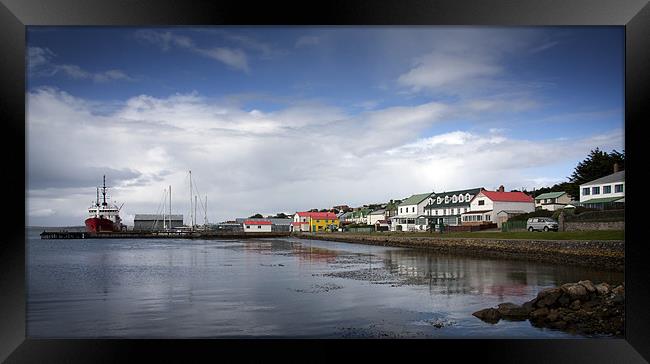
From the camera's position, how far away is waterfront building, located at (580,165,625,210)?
14852 millimetres

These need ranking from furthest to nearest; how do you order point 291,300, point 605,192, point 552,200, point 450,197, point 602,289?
point 450,197 < point 552,200 < point 605,192 < point 291,300 < point 602,289

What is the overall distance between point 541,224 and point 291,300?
41.9 feet

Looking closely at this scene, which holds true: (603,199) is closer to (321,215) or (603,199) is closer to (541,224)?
(541,224)

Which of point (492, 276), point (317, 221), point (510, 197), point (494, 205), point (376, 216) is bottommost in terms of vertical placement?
point (317, 221)

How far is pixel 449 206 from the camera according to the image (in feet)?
96.0

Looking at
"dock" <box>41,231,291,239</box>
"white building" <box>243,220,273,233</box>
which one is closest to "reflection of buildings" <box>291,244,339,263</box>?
"dock" <box>41,231,291,239</box>

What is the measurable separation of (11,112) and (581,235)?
48.0 feet

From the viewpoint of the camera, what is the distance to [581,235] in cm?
1343

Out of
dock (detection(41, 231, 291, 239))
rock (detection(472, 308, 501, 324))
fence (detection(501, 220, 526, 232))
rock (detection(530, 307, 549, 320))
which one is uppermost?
fence (detection(501, 220, 526, 232))

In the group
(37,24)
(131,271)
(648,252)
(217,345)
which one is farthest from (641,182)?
(131,271)

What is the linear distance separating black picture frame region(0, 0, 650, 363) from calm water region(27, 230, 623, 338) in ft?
2.29

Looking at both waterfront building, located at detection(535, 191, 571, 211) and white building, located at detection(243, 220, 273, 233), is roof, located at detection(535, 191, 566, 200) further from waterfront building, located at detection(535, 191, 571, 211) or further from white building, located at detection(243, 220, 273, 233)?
white building, located at detection(243, 220, 273, 233)

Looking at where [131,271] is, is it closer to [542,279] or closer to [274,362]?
[274,362]

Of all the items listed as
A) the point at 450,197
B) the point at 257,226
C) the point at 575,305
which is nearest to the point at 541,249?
the point at 575,305
